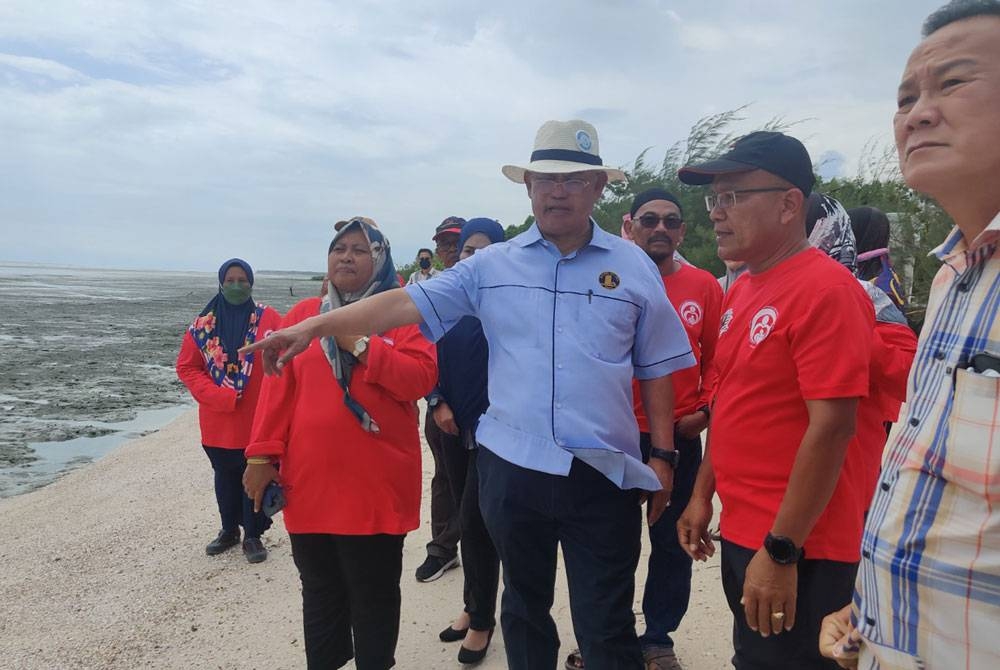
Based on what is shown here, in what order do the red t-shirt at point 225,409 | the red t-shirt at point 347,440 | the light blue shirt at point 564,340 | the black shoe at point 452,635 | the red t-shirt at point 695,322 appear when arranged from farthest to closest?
the red t-shirt at point 225,409 < the black shoe at point 452,635 < the red t-shirt at point 695,322 < the red t-shirt at point 347,440 < the light blue shirt at point 564,340

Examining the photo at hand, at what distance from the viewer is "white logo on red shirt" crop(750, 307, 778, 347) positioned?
184cm

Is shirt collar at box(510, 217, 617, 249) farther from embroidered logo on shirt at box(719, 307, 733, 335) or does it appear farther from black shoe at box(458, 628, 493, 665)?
black shoe at box(458, 628, 493, 665)

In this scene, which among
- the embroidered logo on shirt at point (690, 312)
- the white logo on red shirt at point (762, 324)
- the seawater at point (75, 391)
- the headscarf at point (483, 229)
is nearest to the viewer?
the white logo on red shirt at point (762, 324)

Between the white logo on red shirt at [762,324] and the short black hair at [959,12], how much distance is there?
82 cm

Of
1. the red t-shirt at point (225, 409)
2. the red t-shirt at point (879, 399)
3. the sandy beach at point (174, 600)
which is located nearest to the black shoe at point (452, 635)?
the sandy beach at point (174, 600)

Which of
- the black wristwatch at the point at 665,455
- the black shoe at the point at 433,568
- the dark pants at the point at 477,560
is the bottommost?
the black shoe at the point at 433,568

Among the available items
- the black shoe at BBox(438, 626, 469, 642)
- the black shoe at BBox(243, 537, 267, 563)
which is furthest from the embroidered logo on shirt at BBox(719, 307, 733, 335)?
the black shoe at BBox(243, 537, 267, 563)

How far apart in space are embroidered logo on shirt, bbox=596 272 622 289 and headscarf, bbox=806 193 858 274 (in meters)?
0.78

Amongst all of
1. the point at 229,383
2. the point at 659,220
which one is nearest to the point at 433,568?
the point at 229,383

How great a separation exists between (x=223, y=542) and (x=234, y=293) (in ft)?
6.40

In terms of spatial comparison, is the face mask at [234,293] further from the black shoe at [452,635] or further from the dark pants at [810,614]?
the dark pants at [810,614]

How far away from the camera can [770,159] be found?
193 cm

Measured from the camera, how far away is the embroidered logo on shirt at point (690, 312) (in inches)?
124

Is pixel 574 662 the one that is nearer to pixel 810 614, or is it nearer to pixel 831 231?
pixel 810 614
